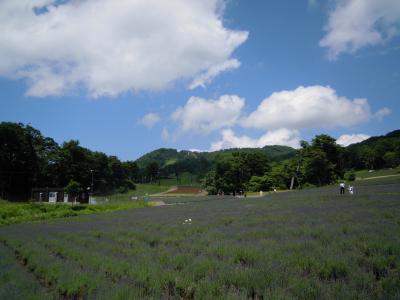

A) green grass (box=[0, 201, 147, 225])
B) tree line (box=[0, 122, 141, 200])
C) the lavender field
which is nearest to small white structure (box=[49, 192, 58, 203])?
tree line (box=[0, 122, 141, 200])

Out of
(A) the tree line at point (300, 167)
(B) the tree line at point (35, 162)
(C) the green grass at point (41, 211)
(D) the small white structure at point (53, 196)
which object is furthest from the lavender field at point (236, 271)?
(B) the tree line at point (35, 162)

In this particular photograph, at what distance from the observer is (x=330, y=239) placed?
12.1 metres

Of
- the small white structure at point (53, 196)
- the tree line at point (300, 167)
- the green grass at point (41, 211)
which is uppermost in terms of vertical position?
the tree line at point (300, 167)

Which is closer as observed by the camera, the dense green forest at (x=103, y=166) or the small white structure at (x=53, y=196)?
the small white structure at (x=53, y=196)

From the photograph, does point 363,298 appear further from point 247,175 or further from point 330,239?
point 247,175

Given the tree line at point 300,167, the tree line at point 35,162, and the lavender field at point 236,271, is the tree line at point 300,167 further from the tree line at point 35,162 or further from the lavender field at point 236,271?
the lavender field at point 236,271

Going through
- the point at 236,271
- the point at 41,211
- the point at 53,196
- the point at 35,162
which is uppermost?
→ the point at 35,162

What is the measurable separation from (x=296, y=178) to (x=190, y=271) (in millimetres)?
99191

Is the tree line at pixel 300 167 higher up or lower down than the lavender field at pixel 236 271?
higher up

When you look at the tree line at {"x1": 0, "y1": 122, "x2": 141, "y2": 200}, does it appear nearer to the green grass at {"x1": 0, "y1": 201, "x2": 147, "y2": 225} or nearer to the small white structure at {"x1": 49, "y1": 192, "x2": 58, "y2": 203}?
the small white structure at {"x1": 49, "y1": 192, "x2": 58, "y2": 203}

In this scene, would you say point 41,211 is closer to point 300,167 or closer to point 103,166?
point 300,167

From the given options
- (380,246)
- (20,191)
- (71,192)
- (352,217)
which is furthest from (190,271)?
(20,191)

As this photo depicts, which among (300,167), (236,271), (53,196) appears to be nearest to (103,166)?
(53,196)

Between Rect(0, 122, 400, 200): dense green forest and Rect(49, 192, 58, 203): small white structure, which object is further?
Rect(0, 122, 400, 200): dense green forest
